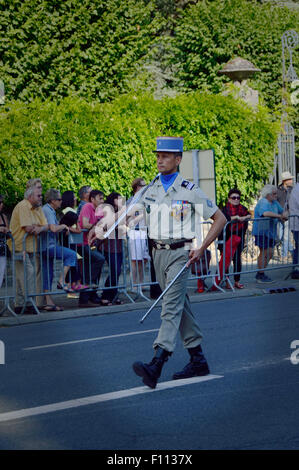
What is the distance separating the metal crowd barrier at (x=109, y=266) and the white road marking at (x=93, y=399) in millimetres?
5431

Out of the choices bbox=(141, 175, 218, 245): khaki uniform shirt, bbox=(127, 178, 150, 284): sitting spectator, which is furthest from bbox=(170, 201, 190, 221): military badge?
bbox=(127, 178, 150, 284): sitting spectator

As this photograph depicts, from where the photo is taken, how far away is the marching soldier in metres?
6.94

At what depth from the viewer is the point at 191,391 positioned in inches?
264

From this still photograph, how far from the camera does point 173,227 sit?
6957mm

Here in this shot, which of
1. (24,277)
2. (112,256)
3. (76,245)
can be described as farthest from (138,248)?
(24,277)

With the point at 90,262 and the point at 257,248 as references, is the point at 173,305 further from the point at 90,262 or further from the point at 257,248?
the point at 257,248

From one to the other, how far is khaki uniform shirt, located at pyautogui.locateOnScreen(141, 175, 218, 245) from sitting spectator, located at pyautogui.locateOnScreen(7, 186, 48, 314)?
5.57m

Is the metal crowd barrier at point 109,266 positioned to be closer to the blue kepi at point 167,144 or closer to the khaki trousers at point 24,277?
the khaki trousers at point 24,277

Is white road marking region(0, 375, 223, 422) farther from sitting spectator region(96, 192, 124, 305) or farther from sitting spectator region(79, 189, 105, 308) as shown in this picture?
sitting spectator region(96, 192, 124, 305)

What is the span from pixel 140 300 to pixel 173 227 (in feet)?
22.9

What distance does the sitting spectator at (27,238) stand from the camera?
40.5 feet

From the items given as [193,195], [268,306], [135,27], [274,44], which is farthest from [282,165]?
[193,195]
